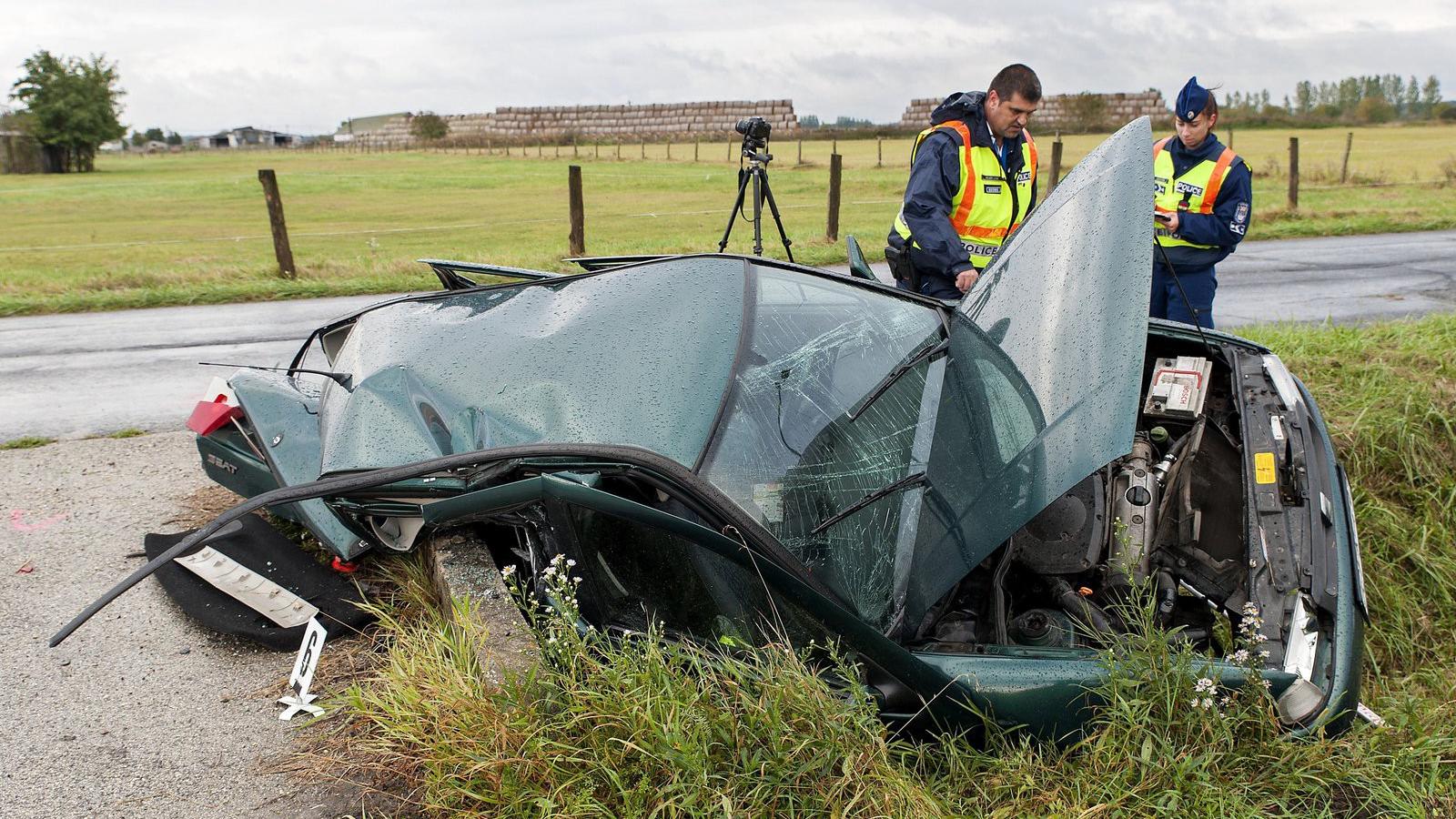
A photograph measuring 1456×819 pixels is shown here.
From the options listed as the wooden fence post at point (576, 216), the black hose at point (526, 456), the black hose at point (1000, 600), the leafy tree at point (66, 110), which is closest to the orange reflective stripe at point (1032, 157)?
the black hose at point (1000, 600)

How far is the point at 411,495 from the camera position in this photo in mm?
2527

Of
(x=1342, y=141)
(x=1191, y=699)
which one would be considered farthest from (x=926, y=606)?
(x=1342, y=141)

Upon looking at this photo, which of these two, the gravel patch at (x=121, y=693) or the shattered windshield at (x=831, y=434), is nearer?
the shattered windshield at (x=831, y=434)

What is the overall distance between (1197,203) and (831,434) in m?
3.53

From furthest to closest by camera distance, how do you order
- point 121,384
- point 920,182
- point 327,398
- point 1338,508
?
point 121,384 → point 920,182 → point 327,398 → point 1338,508

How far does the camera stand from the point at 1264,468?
2943 mm

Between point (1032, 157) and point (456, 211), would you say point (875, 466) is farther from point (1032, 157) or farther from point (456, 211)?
point (456, 211)

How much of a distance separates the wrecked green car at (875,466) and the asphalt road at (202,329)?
11.0ft

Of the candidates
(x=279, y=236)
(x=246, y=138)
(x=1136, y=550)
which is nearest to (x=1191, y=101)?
(x=1136, y=550)

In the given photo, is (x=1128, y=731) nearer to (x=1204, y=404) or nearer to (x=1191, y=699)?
(x=1191, y=699)

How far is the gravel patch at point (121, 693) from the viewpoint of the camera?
2547 mm

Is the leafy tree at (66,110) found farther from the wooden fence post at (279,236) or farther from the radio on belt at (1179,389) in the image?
the radio on belt at (1179,389)

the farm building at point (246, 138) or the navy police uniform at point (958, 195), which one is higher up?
the farm building at point (246, 138)

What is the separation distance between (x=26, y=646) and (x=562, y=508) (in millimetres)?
2199
